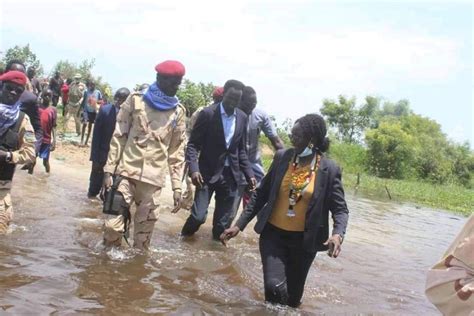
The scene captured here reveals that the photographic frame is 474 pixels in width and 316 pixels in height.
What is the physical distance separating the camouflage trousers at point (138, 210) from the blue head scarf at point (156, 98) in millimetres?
738

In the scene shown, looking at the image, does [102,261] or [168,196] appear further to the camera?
[168,196]

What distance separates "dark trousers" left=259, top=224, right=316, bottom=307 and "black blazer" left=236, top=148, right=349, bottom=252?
4.0 inches

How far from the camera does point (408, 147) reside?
4031 cm

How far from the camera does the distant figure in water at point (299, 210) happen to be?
4.48 meters

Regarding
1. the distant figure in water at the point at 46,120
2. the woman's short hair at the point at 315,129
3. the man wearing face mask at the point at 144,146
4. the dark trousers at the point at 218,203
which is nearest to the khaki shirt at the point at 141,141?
the man wearing face mask at the point at 144,146

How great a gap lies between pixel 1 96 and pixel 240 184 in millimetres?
2811

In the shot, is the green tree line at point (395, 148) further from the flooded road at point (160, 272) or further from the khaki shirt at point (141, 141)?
the khaki shirt at point (141, 141)

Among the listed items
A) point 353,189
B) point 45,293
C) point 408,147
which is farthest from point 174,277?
point 408,147

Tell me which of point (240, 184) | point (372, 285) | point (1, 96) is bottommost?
point (372, 285)

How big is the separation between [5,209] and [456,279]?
4.67 meters

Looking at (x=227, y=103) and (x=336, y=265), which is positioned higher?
(x=227, y=103)

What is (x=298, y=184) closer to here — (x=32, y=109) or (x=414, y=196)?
(x=32, y=109)

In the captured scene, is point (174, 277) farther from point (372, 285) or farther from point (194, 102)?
point (194, 102)

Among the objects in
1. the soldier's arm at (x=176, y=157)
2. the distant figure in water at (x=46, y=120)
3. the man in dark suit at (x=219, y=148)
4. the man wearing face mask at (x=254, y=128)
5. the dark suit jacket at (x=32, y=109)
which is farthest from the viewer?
the distant figure in water at (x=46, y=120)
